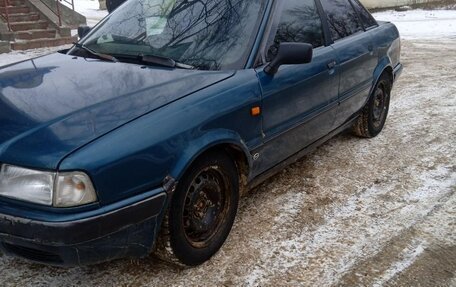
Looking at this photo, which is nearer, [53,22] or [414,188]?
[414,188]

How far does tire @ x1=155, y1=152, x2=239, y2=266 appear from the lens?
2594mm

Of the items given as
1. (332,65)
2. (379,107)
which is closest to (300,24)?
(332,65)

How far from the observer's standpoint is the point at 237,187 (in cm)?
305

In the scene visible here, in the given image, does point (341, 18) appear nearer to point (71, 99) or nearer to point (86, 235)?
point (71, 99)

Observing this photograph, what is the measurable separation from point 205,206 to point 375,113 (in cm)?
285

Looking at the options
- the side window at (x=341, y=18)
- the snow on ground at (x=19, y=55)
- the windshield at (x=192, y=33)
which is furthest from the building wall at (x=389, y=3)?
the windshield at (x=192, y=33)

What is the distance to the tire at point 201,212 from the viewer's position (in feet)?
8.51

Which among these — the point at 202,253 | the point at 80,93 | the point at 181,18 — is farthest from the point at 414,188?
the point at 80,93

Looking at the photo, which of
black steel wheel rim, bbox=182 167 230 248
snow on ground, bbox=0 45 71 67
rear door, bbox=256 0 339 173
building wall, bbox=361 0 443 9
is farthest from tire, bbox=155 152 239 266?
building wall, bbox=361 0 443 9

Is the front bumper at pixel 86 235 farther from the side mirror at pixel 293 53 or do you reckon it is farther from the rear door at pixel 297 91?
the side mirror at pixel 293 53

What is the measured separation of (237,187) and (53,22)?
964cm

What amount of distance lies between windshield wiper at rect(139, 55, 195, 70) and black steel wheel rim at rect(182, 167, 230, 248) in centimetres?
71

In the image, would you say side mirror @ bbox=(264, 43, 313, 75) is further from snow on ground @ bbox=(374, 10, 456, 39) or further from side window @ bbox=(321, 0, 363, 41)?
snow on ground @ bbox=(374, 10, 456, 39)

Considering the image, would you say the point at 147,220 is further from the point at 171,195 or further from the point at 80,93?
the point at 80,93
